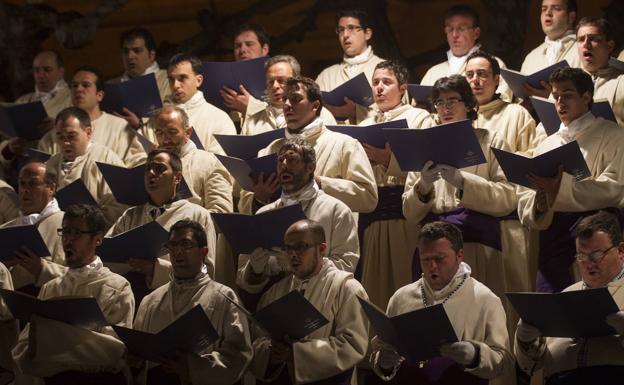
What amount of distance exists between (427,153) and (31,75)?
4.46 m

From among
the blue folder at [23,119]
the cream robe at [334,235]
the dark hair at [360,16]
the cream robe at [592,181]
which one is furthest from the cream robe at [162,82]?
the cream robe at [592,181]

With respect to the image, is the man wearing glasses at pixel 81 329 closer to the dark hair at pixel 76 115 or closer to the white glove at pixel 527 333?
the dark hair at pixel 76 115

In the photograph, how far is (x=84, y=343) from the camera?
6.64 metres

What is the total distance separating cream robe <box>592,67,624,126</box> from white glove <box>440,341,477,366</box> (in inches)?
92.8

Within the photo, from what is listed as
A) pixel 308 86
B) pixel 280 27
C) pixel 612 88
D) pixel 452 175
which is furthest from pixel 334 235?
pixel 280 27

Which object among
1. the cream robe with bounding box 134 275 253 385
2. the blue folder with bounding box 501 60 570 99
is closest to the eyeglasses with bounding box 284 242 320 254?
the cream robe with bounding box 134 275 253 385

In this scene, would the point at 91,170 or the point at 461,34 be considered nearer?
the point at 91,170

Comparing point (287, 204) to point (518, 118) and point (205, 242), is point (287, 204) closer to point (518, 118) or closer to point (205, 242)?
point (205, 242)

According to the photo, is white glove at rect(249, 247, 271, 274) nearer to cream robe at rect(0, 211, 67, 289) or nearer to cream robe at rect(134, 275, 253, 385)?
cream robe at rect(134, 275, 253, 385)

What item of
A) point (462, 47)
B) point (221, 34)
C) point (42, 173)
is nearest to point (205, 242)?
point (42, 173)

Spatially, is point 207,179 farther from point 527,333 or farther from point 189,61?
point 527,333

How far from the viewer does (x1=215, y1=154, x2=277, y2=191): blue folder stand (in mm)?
7289

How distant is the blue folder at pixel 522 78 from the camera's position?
7888mm

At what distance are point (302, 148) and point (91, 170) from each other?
190 cm
